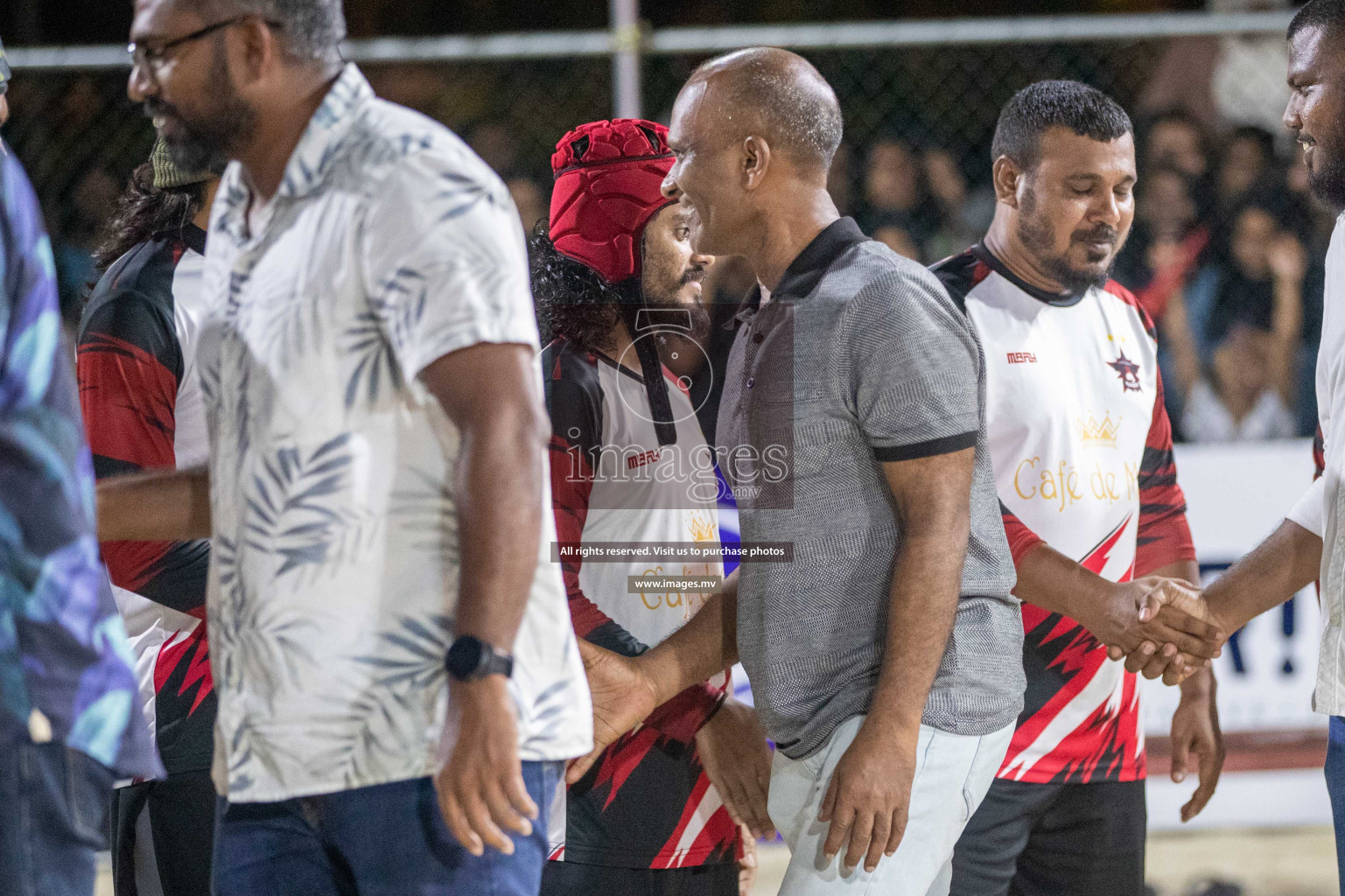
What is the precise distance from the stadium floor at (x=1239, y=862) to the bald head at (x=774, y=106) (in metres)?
2.40

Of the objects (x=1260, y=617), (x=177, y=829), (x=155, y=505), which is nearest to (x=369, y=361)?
(x=155, y=505)

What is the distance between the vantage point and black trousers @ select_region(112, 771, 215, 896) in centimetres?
221

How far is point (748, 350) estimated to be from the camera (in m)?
2.11

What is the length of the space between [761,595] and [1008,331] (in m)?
1.04

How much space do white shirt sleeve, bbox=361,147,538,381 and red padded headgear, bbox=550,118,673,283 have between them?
0.90 m

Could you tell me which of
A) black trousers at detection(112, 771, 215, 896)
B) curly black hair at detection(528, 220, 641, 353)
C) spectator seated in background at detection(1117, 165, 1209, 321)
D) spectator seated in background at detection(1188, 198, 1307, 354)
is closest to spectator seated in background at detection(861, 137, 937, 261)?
spectator seated in background at detection(1117, 165, 1209, 321)

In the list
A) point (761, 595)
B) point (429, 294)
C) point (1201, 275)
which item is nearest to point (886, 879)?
point (761, 595)

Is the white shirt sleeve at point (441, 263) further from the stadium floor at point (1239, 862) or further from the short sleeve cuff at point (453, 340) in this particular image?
the stadium floor at point (1239, 862)

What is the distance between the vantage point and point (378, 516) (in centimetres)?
147

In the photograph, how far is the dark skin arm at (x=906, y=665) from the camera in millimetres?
1861

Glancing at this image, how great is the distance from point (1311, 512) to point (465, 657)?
176 cm

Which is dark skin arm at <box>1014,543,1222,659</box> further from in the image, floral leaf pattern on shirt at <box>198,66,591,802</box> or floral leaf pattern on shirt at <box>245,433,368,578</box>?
floral leaf pattern on shirt at <box>245,433,368,578</box>

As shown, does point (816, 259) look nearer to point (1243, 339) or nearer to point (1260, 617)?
point (1260, 617)

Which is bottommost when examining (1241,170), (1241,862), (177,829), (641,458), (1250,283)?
(1241,862)
